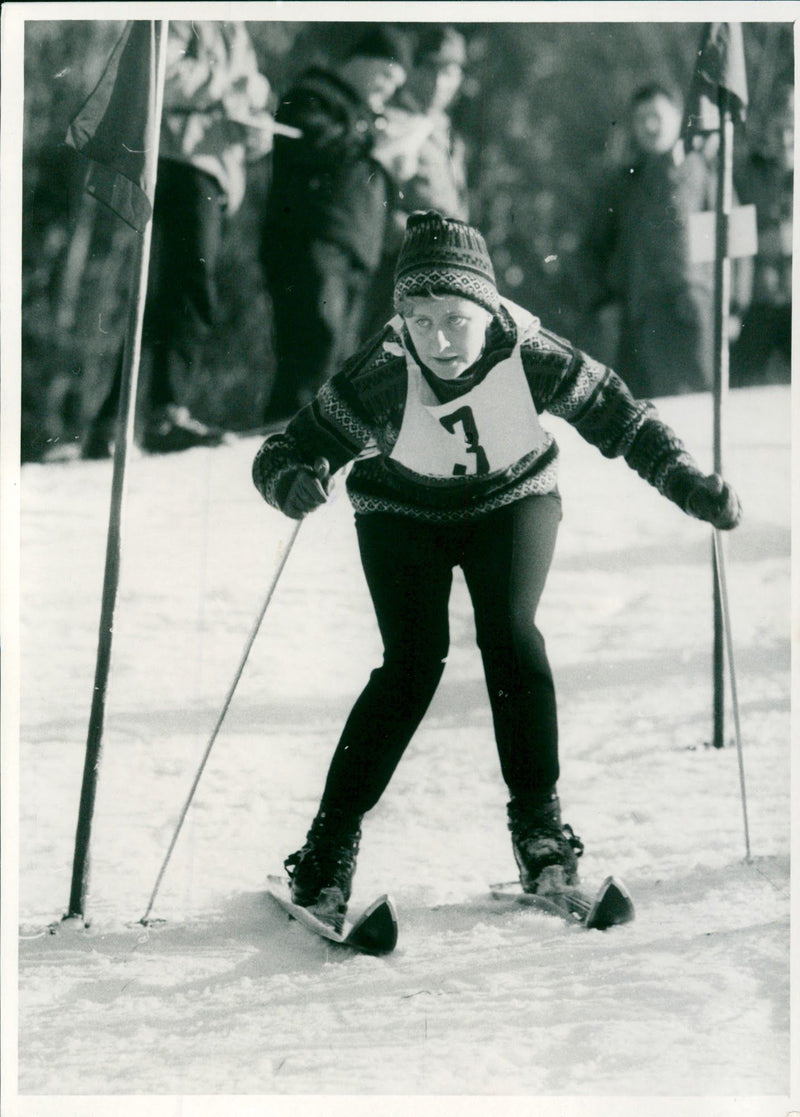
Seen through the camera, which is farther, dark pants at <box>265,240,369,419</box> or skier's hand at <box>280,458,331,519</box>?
dark pants at <box>265,240,369,419</box>

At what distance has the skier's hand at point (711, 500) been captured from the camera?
2783 millimetres

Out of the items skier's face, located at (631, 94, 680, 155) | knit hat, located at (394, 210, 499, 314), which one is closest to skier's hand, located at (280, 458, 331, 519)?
knit hat, located at (394, 210, 499, 314)

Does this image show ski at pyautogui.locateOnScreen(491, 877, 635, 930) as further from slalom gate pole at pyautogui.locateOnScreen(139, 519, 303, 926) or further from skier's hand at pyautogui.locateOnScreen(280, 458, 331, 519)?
skier's hand at pyautogui.locateOnScreen(280, 458, 331, 519)

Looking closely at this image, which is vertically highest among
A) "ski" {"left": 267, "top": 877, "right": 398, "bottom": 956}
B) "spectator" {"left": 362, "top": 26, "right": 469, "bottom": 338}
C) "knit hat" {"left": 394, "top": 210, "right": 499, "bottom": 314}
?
"spectator" {"left": 362, "top": 26, "right": 469, "bottom": 338}

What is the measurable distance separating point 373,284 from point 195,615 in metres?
0.78

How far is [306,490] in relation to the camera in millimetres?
2775

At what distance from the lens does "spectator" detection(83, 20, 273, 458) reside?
112 inches

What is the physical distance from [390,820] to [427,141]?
4.59 feet

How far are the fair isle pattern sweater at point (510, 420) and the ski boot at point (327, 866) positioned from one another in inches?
25.3

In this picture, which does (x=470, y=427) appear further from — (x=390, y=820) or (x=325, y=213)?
(x=390, y=820)

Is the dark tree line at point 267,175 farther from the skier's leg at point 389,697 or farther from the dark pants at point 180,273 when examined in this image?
the skier's leg at point 389,697

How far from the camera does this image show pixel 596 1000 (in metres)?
2.70

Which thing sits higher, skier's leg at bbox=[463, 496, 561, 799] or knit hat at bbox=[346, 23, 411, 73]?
knit hat at bbox=[346, 23, 411, 73]

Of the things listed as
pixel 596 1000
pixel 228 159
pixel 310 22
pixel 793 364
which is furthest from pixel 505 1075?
pixel 310 22
